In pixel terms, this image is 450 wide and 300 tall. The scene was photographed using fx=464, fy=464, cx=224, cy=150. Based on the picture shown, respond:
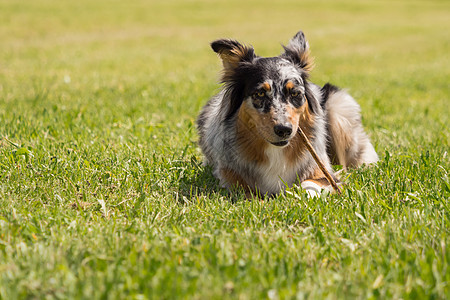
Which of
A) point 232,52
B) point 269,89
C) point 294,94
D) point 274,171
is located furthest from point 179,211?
point 232,52

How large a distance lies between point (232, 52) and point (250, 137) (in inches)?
34.8

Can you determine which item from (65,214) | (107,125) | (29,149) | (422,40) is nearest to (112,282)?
(65,214)

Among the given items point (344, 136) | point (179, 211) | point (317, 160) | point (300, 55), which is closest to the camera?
point (179, 211)

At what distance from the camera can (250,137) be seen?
4.53m

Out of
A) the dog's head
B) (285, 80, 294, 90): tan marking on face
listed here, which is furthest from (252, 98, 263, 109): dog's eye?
(285, 80, 294, 90): tan marking on face

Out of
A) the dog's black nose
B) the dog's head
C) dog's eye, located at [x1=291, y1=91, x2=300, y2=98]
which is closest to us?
the dog's black nose

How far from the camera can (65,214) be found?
3.48 m

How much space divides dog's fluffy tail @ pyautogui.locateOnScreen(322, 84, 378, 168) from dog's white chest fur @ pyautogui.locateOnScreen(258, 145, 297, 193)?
104 centimetres

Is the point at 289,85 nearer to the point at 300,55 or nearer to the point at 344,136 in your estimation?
the point at 300,55

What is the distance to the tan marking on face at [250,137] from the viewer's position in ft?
14.4

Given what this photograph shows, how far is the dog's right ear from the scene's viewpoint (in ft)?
15.1

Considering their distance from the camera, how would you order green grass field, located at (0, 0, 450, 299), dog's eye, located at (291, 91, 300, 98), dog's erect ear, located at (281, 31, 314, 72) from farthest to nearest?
dog's erect ear, located at (281, 31, 314, 72)
dog's eye, located at (291, 91, 300, 98)
green grass field, located at (0, 0, 450, 299)

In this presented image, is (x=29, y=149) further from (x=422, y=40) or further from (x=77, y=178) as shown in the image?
(x=422, y=40)

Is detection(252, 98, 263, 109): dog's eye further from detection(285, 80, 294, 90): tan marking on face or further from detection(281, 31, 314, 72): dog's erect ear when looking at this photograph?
detection(281, 31, 314, 72): dog's erect ear
